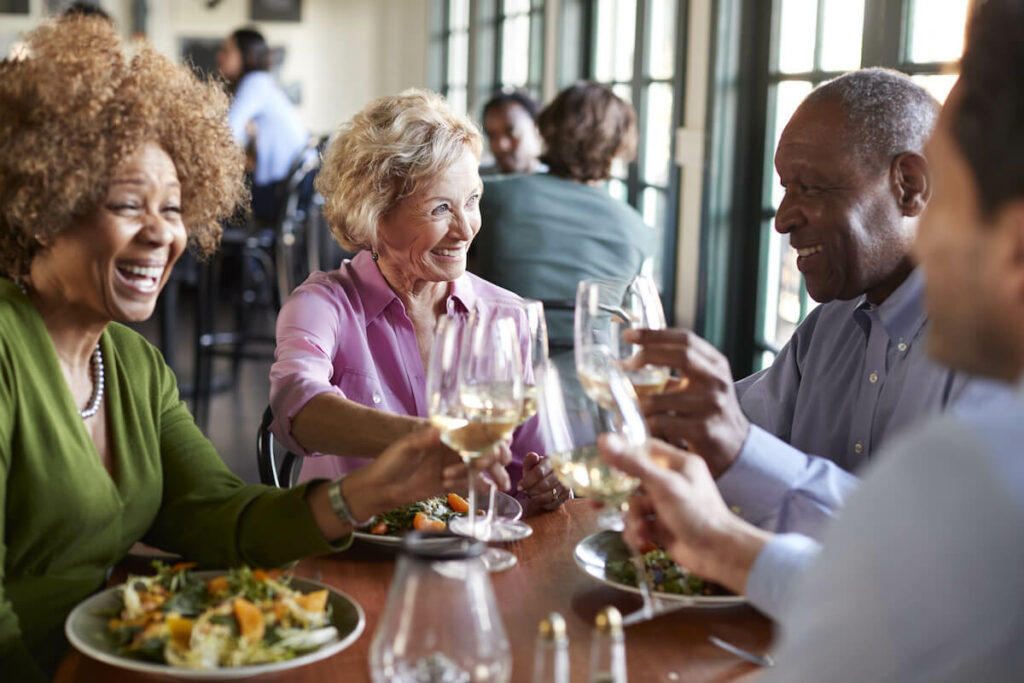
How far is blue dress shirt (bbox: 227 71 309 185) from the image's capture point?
7031 millimetres

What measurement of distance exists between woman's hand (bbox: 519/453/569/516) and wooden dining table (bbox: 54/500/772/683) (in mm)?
94

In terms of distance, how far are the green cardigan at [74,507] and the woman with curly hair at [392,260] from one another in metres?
0.46

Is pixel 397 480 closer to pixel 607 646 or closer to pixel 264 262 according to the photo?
pixel 607 646

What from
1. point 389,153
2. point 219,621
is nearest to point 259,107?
point 389,153

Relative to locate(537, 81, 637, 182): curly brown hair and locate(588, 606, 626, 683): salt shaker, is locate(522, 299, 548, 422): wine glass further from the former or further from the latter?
locate(537, 81, 637, 182): curly brown hair

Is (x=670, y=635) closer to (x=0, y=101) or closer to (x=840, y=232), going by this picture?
(x=840, y=232)

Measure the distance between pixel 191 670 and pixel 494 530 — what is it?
536 mm

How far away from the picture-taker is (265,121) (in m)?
7.15

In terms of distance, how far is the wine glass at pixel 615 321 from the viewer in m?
1.23

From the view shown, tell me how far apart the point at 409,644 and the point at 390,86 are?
34.0ft

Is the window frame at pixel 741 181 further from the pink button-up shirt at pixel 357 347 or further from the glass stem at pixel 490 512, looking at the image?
the glass stem at pixel 490 512

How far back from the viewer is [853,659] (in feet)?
2.34

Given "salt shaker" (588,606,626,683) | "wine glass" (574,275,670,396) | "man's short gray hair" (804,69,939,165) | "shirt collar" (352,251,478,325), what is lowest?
"salt shaker" (588,606,626,683)

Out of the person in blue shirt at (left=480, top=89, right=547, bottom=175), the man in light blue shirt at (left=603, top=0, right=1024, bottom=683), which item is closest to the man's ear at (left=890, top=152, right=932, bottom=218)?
the man in light blue shirt at (left=603, top=0, right=1024, bottom=683)
